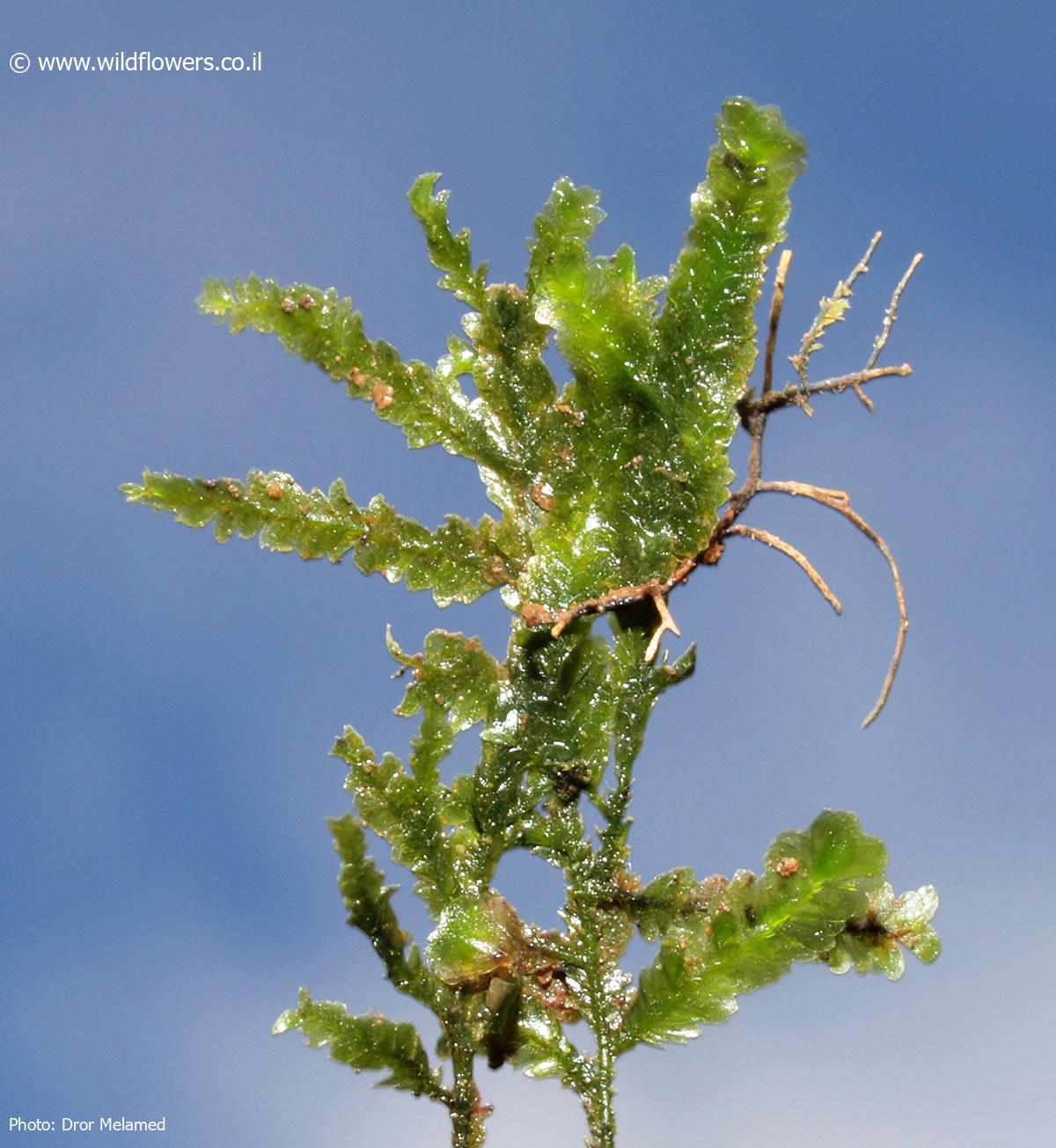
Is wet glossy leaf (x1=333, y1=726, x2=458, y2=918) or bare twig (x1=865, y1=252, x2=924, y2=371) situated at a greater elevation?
bare twig (x1=865, y1=252, x2=924, y2=371)

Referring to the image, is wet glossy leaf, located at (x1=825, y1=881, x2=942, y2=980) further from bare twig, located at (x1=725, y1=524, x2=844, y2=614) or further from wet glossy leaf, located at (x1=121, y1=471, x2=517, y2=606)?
wet glossy leaf, located at (x1=121, y1=471, x2=517, y2=606)

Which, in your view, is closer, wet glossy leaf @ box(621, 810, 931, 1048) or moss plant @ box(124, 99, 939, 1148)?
wet glossy leaf @ box(621, 810, 931, 1048)

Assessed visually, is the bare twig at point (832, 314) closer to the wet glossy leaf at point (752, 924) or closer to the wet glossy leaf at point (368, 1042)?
the wet glossy leaf at point (752, 924)

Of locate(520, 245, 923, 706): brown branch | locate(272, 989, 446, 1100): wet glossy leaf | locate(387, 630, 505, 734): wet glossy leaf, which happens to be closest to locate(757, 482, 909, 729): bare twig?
locate(520, 245, 923, 706): brown branch

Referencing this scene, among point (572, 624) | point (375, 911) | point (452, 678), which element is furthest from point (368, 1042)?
point (572, 624)

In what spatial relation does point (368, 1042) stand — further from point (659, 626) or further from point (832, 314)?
point (832, 314)

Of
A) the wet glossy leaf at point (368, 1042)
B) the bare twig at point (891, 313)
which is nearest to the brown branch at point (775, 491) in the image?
the bare twig at point (891, 313)
